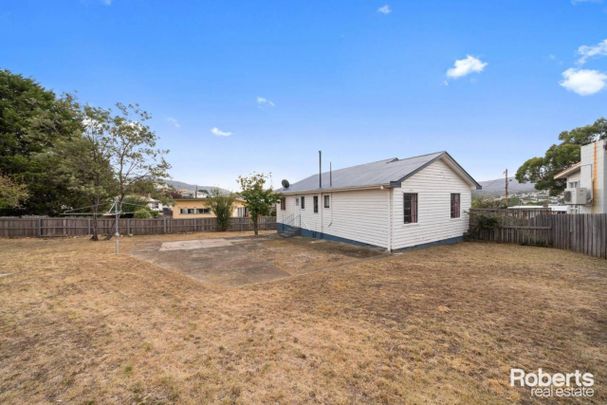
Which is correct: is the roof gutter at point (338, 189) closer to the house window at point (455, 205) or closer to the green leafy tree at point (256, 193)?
the green leafy tree at point (256, 193)

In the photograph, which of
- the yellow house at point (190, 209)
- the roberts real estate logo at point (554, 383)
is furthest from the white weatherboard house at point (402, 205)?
the yellow house at point (190, 209)

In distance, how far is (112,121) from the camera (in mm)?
13500

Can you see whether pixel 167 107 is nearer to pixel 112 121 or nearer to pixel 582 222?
pixel 112 121

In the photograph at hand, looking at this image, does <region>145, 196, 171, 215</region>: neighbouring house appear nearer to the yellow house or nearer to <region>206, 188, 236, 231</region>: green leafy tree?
the yellow house

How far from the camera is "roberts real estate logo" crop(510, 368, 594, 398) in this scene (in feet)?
7.84

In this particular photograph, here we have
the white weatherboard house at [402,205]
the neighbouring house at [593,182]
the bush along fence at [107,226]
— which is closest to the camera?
the white weatherboard house at [402,205]

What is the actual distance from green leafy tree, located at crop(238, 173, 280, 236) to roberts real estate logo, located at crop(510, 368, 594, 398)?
13.6 metres

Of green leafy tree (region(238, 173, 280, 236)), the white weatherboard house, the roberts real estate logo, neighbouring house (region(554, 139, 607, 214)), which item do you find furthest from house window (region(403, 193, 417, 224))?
green leafy tree (region(238, 173, 280, 236))

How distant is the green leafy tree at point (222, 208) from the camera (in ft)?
63.6

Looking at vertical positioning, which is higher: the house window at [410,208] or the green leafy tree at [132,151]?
the green leafy tree at [132,151]

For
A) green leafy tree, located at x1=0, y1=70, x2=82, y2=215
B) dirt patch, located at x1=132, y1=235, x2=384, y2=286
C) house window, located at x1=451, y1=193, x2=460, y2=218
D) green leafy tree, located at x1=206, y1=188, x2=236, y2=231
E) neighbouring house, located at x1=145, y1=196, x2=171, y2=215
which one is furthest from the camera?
green leafy tree, located at x1=206, y1=188, x2=236, y2=231

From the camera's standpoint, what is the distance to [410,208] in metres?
10.2

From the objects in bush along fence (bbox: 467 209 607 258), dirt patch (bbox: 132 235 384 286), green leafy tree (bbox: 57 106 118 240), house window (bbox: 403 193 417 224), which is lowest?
dirt patch (bbox: 132 235 384 286)

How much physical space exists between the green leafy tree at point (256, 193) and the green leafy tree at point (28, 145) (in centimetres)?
1130
